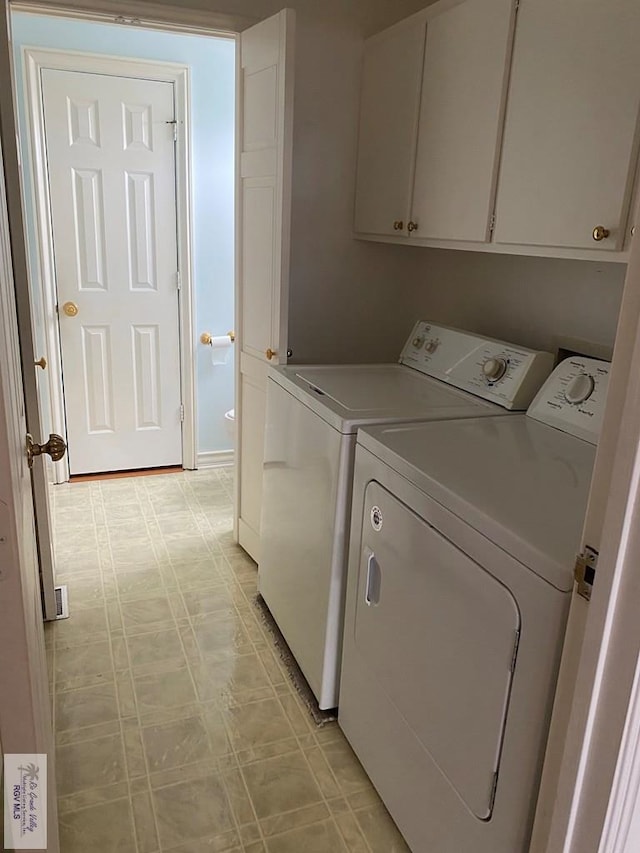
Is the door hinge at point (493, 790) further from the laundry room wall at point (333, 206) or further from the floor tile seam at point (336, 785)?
the laundry room wall at point (333, 206)

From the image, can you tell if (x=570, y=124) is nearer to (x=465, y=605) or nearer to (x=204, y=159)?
(x=465, y=605)

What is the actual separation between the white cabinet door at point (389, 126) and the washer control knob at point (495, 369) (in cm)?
60

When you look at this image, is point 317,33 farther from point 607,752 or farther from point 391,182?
point 607,752

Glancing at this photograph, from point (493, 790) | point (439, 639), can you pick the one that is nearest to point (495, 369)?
point (439, 639)

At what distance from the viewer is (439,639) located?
143 centimetres

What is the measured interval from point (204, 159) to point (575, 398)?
2522mm

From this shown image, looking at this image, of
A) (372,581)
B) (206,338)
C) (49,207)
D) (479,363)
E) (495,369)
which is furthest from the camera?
(206,338)

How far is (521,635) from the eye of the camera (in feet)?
3.87

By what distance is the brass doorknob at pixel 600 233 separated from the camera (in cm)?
152

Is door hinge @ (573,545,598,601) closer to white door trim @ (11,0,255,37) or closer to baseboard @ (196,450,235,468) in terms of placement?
white door trim @ (11,0,255,37)

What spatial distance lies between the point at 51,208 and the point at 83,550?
1688 mm

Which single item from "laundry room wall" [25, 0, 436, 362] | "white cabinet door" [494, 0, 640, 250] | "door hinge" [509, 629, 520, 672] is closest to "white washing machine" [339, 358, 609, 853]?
"door hinge" [509, 629, 520, 672]

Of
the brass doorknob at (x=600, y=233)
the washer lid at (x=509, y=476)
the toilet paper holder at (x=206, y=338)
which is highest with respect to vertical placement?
the brass doorknob at (x=600, y=233)

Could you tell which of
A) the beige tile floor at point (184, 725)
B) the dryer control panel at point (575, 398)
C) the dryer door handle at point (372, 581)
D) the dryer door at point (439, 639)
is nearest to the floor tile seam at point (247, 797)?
the beige tile floor at point (184, 725)
